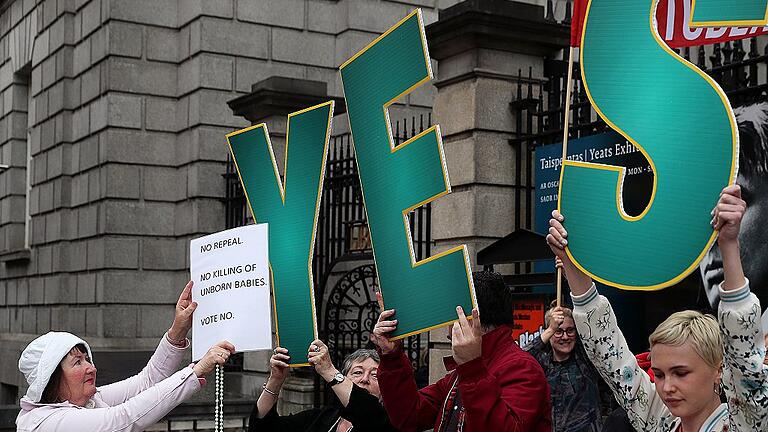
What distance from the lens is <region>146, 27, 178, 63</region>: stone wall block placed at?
549 inches

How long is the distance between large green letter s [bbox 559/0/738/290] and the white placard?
1.55 m

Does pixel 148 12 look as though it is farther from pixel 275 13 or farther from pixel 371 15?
pixel 371 15

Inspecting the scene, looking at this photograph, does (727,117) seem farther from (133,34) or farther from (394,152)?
(133,34)

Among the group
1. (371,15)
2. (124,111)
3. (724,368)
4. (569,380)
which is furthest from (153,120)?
(724,368)

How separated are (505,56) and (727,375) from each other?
17.6 ft

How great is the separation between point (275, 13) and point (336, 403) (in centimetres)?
970

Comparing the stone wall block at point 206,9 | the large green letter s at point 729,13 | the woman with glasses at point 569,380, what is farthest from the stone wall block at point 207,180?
the large green letter s at point 729,13

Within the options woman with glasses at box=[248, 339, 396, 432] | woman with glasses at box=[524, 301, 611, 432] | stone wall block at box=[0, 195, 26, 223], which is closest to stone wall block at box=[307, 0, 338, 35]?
stone wall block at box=[0, 195, 26, 223]

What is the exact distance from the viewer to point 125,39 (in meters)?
13.8

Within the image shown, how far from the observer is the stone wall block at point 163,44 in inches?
549

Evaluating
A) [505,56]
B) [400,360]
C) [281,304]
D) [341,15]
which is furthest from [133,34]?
[400,360]

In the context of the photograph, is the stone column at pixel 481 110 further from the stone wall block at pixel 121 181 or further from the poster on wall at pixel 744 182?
the stone wall block at pixel 121 181

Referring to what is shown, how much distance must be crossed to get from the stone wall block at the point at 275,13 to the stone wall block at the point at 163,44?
3.44 feet

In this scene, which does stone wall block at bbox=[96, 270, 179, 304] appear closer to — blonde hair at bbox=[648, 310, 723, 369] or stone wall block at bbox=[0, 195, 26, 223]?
stone wall block at bbox=[0, 195, 26, 223]
